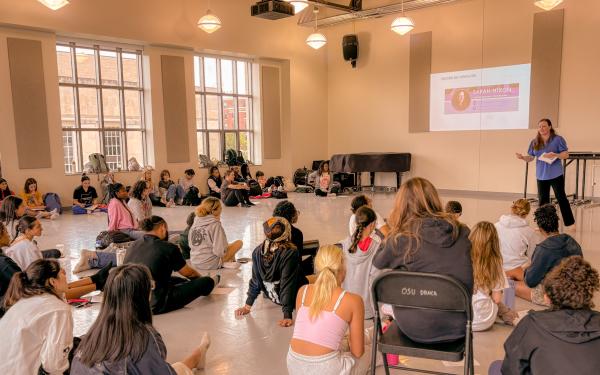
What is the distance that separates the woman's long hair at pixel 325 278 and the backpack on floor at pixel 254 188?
10.2m

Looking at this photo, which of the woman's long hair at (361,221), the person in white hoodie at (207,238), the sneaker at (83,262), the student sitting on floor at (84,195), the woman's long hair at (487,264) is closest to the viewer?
the woman's long hair at (487,264)

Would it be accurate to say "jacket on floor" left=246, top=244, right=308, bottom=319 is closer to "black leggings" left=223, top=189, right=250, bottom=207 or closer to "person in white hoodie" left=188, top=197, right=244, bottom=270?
"person in white hoodie" left=188, top=197, right=244, bottom=270

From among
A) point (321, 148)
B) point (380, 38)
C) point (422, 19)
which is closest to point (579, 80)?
point (422, 19)

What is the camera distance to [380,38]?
14062 millimetres

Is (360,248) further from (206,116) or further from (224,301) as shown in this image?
(206,116)

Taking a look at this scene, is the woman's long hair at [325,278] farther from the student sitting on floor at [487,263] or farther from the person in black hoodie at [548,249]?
the person in black hoodie at [548,249]

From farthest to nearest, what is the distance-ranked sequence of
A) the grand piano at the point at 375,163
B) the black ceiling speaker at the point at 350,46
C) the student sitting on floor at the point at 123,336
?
the black ceiling speaker at the point at 350,46
the grand piano at the point at 375,163
the student sitting on floor at the point at 123,336

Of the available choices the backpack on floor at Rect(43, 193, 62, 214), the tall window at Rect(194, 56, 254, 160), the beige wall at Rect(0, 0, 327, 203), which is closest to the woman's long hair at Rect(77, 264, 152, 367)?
the backpack on floor at Rect(43, 193, 62, 214)

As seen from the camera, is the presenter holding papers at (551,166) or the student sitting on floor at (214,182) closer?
the presenter holding papers at (551,166)

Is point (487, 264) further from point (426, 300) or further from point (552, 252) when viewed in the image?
point (426, 300)

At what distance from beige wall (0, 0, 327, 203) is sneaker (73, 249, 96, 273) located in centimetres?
574

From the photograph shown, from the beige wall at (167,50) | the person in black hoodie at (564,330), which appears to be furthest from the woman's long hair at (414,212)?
the beige wall at (167,50)

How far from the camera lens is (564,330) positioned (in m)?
1.73

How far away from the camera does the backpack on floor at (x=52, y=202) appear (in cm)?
1018
